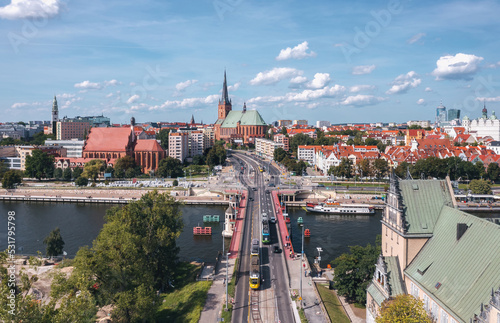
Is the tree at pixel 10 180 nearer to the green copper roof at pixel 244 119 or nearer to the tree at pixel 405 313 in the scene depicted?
the tree at pixel 405 313

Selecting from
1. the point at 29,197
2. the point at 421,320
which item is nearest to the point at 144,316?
the point at 421,320

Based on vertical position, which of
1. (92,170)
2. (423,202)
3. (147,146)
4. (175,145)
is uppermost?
(175,145)

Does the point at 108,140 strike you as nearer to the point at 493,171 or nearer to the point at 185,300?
the point at 185,300

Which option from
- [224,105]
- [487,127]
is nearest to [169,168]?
[224,105]

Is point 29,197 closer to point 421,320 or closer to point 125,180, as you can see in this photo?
point 125,180

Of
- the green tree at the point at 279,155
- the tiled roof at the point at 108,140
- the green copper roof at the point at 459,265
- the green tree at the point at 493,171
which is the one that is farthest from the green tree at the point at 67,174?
the green tree at the point at 493,171
